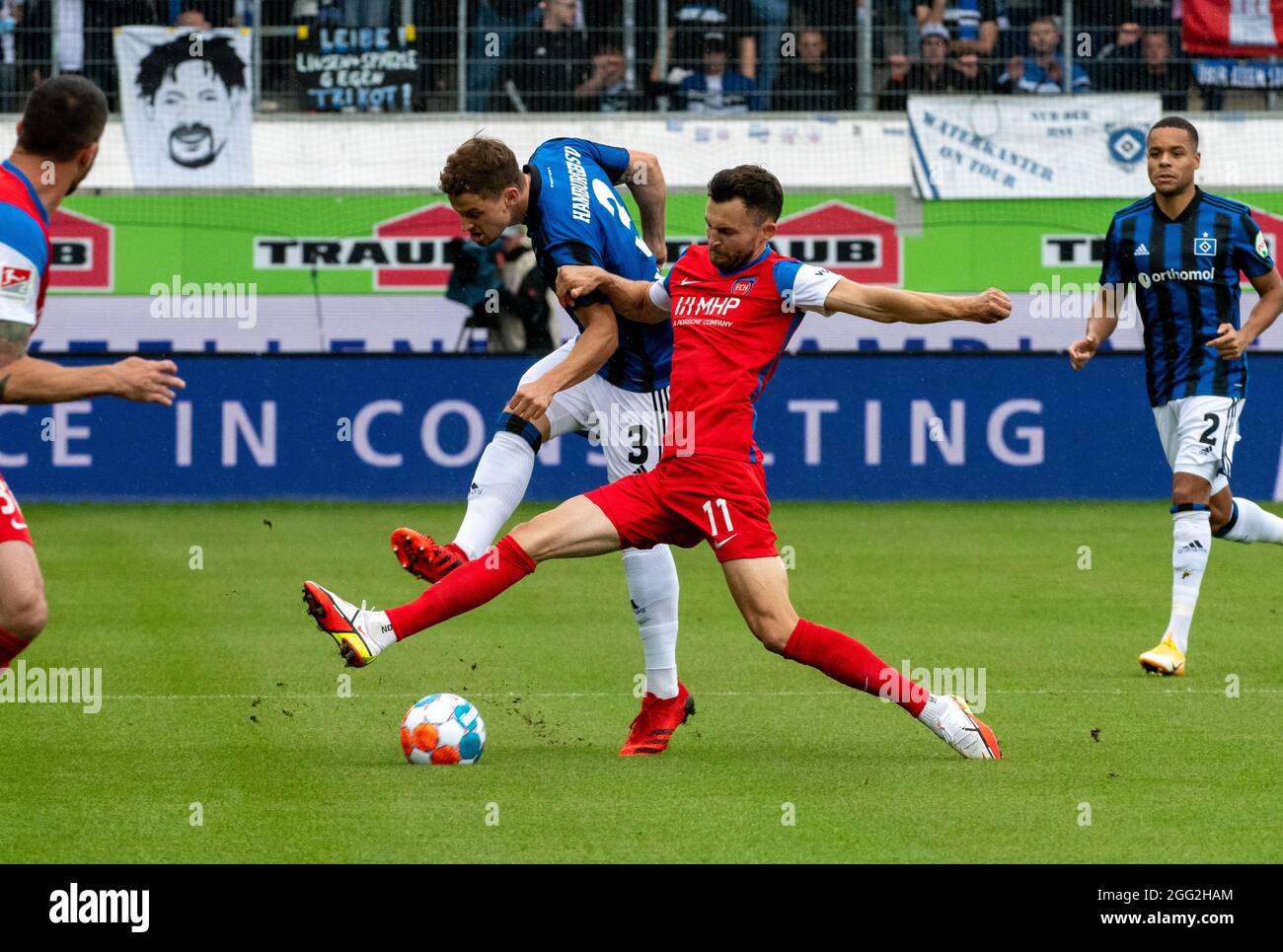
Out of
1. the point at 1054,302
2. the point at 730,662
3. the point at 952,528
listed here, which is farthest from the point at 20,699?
the point at 1054,302

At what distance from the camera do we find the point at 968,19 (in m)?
20.5

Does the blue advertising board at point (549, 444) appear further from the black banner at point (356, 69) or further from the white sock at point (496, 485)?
the white sock at point (496, 485)

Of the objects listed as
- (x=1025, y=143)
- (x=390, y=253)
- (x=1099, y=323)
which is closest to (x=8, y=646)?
(x=1099, y=323)

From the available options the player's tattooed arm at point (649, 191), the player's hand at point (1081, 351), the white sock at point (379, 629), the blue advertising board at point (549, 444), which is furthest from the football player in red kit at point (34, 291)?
the blue advertising board at point (549, 444)

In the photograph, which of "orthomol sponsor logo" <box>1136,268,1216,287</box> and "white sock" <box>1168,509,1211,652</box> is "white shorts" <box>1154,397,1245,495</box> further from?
"orthomol sponsor logo" <box>1136,268,1216,287</box>

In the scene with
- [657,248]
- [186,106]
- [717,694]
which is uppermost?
[186,106]

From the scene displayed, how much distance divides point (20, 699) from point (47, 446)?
9334mm

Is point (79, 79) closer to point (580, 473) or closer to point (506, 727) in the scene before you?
point (506, 727)

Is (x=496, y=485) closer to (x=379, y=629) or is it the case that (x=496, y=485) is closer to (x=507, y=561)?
(x=507, y=561)

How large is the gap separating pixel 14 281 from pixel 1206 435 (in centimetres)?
544

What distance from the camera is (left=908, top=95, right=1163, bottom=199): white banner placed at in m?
20.1

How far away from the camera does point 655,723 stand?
6828mm

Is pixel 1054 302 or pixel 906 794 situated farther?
pixel 1054 302

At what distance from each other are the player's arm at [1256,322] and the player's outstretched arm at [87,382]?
4.98m
